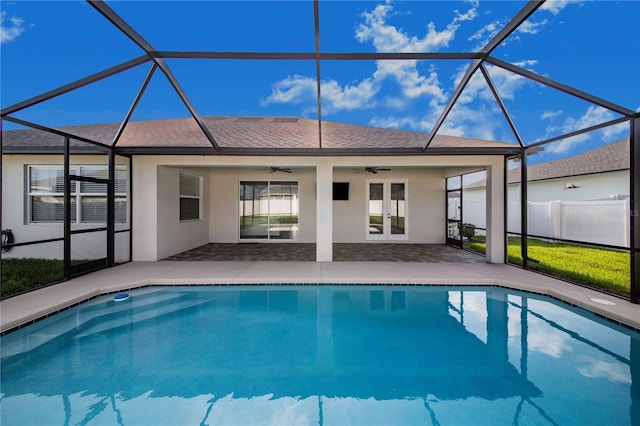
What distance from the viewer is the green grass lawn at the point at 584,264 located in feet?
19.3

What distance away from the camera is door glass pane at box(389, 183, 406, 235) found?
11016 millimetres

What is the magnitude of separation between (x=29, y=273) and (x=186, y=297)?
168 inches

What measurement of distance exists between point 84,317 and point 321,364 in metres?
3.78

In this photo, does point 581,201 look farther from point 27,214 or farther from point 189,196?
point 27,214

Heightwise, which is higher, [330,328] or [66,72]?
[66,72]

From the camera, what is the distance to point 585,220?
9734 millimetres

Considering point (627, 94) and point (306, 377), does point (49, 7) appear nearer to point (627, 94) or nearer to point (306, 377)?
point (306, 377)

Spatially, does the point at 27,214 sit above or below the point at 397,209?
below

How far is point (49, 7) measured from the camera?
194 inches

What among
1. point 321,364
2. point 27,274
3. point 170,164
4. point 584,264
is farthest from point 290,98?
point 584,264

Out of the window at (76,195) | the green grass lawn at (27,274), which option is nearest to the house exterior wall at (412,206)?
the window at (76,195)

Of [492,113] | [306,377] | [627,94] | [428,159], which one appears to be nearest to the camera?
[306,377]

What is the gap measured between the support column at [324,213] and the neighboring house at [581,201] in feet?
20.0

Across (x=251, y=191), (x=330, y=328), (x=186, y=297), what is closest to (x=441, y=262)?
(x=330, y=328)
